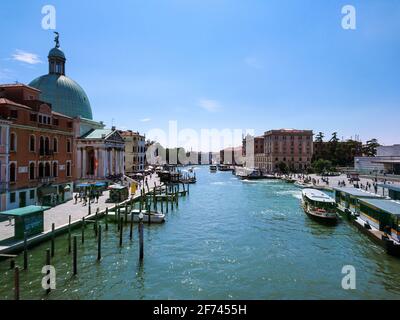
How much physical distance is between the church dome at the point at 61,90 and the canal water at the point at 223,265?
34.5m

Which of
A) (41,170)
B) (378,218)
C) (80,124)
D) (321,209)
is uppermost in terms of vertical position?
(80,124)

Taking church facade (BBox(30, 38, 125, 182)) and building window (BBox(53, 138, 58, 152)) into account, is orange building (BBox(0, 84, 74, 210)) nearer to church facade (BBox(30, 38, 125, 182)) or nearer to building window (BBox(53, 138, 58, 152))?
building window (BBox(53, 138, 58, 152))

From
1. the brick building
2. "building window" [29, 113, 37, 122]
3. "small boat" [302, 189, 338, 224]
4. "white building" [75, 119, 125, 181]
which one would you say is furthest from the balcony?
the brick building

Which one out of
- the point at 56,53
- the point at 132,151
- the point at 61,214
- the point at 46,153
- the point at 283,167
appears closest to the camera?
the point at 61,214

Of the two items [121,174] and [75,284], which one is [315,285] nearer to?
[75,284]

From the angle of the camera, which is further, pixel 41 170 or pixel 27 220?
pixel 41 170

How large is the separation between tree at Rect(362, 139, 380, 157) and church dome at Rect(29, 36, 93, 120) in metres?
115

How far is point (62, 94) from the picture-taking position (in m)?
56.6

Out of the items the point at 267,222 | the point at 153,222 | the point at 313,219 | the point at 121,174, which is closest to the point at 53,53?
the point at 121,174

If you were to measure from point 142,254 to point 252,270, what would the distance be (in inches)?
310

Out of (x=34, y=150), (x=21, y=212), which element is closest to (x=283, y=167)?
(x=34, y=150)

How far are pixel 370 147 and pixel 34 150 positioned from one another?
13240 centimetres

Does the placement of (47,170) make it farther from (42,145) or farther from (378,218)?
(378,218)

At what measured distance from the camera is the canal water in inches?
653
